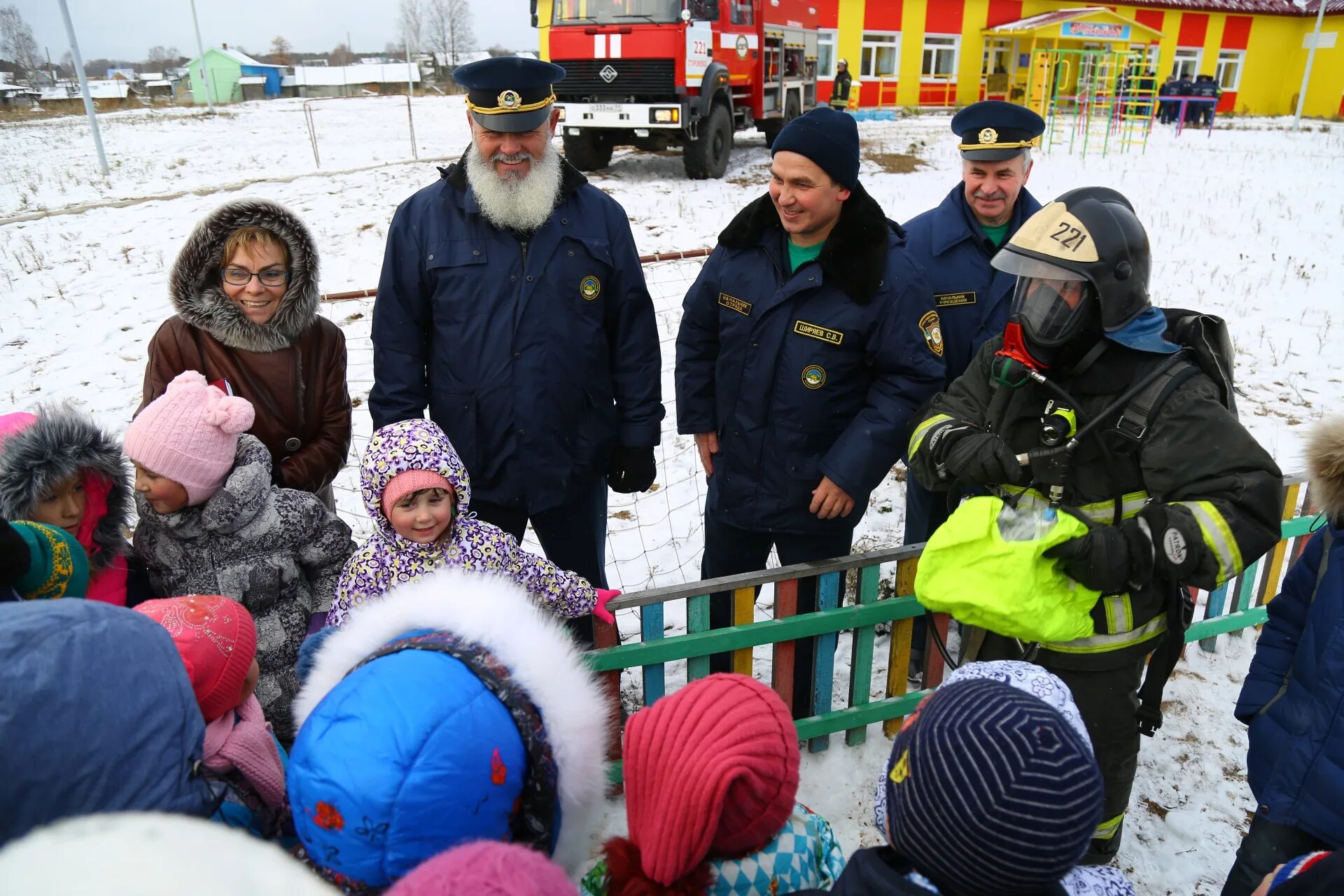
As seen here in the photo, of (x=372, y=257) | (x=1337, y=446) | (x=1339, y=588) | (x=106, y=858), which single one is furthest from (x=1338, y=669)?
(x=372, y=257)

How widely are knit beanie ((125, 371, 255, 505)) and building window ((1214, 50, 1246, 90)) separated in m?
40.6

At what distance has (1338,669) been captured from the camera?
5.65ft

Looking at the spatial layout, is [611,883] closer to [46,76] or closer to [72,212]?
[72,212]

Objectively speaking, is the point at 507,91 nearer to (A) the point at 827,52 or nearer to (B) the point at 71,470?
(B) the point at 71,470

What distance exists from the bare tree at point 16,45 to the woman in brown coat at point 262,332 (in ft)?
190

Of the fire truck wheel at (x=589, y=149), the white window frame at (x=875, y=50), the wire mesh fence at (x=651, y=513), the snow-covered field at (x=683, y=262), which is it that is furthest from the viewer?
the white window frame at (x=875, y=50)

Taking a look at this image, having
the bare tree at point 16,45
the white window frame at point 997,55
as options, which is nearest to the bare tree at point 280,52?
the bare tree at point 16,45

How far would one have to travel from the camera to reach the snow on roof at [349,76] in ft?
139

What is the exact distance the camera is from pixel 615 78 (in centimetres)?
1120

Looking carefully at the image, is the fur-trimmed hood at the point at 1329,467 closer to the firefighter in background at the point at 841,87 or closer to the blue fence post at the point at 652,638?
the blue fence post at the point at 652,638

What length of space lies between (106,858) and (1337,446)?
7.39 ft

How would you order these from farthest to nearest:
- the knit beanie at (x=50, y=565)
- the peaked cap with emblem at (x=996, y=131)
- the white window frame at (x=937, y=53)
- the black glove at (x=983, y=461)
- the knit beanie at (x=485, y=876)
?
the white window frame at (x=937, y=53) → the peaked cap with emblem at (x=996, y=131) → the black glove at (x=983, y=461) → the knit beanie at (x=50, y=565) → the knit beanie at (x=485, y=876)

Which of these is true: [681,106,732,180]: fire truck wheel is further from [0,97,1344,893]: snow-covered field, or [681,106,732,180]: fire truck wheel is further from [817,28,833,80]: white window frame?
[817,28,833,80]: white window frame

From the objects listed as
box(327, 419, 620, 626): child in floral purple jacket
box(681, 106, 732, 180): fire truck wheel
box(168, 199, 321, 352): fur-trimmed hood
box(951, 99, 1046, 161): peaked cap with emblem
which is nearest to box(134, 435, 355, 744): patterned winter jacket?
box(327, 419, 620, 626): child in floral purple jacket
